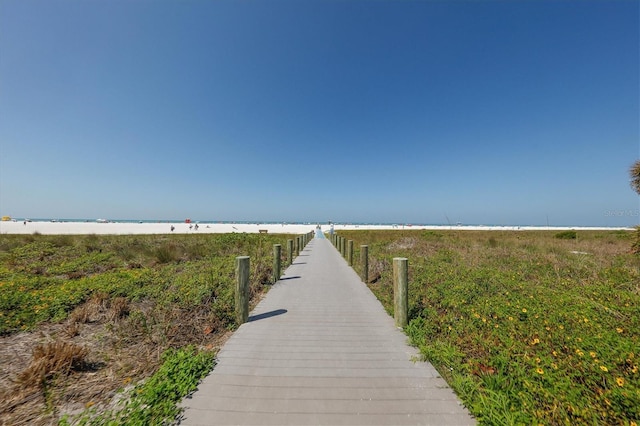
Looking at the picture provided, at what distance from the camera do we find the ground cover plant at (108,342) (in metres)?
2.58

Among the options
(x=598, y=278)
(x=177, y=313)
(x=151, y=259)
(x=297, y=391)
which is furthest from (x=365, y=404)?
(x=151, y=259)

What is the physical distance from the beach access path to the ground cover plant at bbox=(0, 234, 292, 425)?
1.43 feet

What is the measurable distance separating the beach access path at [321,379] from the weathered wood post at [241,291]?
273mm

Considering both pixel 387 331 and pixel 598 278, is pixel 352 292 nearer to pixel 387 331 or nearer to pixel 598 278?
pixel 387 331

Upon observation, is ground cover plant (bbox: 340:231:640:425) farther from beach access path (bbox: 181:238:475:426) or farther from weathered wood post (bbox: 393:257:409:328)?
beach access path (bbox: 181:238:475:426)

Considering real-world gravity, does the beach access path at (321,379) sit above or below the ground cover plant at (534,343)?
below

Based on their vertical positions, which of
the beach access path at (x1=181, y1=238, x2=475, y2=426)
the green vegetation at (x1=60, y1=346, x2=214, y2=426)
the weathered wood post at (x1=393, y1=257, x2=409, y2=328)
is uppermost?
the weathered wood post at (x1=393, y1=257, x2=409, y2=328)

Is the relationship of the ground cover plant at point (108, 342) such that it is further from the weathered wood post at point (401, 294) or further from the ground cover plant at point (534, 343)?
the ground cover plant at point (534, 343)

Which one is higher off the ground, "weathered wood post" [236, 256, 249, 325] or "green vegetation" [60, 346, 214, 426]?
"weathered wood post" [236, 256, 249, 325]

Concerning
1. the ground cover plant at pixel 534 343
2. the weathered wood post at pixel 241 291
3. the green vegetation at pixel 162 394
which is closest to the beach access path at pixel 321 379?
the green vegetation at pixel 162 394

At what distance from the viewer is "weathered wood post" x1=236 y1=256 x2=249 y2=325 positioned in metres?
4.73

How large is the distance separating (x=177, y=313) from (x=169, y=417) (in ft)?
9.38

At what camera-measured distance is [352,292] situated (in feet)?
22.6

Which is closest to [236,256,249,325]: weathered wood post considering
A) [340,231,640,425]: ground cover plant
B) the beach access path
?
the beach access path
